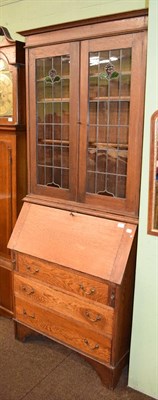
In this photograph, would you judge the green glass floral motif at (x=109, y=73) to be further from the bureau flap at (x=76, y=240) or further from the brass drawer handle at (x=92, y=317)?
the brass drawer handle at (x=92, y=317)

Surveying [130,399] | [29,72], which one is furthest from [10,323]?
[29,72]

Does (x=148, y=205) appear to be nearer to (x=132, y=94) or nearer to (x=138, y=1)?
(x=132, y=94)

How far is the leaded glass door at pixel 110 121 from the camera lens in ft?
6.21

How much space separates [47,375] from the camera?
86.3 inches

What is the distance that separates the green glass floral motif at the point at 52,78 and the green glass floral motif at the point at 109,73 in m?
0.32

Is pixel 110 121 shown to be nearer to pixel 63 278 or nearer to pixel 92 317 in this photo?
pixel 63 278

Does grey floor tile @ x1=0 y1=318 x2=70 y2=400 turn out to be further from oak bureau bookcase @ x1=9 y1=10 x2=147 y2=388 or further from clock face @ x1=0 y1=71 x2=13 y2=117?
clock face @ x1=0 y1=71 x2=13 y2=117

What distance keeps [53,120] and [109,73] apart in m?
0.49

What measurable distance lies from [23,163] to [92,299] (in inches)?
43.1

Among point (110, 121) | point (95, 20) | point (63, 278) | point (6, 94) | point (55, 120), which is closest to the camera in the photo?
point (95, 20)

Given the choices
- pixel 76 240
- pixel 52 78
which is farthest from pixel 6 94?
pixel 76 240

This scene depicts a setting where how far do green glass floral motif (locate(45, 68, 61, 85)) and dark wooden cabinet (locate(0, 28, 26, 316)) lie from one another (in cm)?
29

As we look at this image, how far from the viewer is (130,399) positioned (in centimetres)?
202

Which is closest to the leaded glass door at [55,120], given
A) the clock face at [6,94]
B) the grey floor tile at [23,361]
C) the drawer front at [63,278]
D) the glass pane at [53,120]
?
the glass pane at [53,120]
